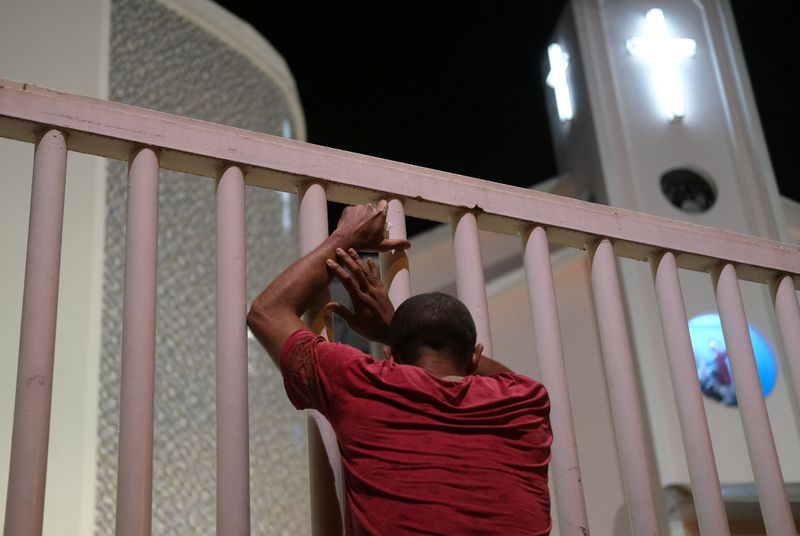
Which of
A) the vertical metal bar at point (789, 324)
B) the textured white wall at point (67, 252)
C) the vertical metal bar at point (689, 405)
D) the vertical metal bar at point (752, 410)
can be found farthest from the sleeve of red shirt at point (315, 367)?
the textured white wall at point (67, 252)

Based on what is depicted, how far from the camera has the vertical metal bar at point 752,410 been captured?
5.89 ft

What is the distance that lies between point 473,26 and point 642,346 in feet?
7.09

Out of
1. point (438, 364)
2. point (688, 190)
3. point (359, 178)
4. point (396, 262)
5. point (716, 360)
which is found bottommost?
point (438, 364)

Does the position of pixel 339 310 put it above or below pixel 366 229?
below

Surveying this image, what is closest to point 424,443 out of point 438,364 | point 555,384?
point 438,364

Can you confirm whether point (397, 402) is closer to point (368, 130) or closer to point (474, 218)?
point (474, 218)

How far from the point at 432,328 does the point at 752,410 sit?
2.31 ft

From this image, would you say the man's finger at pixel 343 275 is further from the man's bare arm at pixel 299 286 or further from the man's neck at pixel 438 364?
the man's neck at pixel 438 364

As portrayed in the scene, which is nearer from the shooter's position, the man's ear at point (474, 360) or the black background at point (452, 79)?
the man's ear at point (474, 360)

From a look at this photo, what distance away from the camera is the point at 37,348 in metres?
1.40

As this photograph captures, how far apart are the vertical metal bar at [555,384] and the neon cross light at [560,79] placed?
11.2 ft

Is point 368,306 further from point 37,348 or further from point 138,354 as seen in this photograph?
point 37,348

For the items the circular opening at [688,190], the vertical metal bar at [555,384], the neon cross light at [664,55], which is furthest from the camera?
the neon cross light at [664,55]

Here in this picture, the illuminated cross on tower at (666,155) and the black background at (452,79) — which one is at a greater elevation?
the black background at (452,79)
